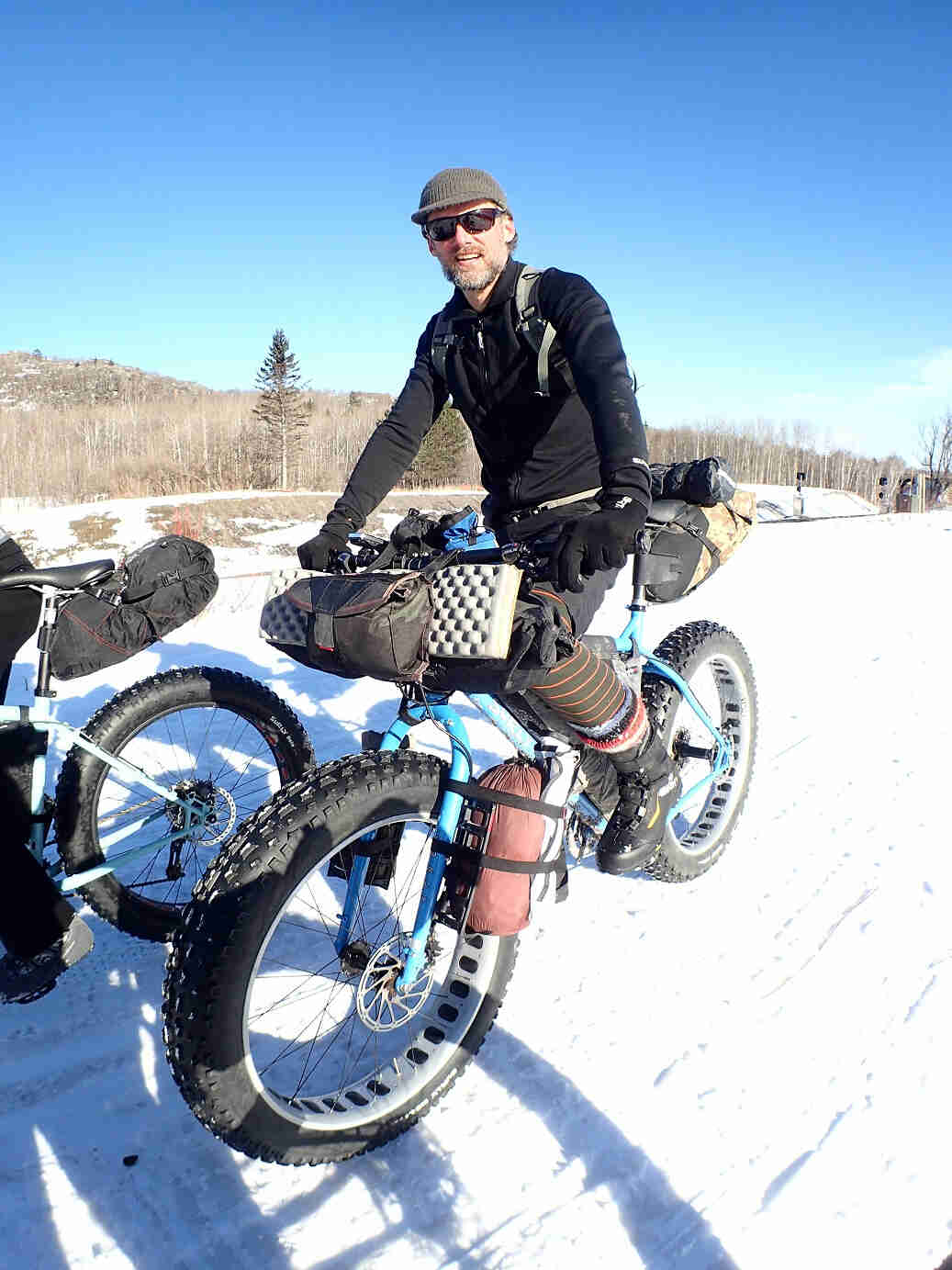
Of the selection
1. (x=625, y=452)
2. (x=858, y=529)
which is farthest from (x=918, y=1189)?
(x=858, y=529)

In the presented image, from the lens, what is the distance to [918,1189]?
2160 mm

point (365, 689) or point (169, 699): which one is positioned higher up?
point (169, 699)

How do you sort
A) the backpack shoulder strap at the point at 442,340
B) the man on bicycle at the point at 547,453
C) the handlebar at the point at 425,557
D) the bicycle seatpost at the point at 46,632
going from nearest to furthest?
the man on bicycle at the point at 547,453, the handlebar at the point at 425,557, the bicycle seatpost at the point at 46,632, the backpack shoulder strap at the point at 442,340

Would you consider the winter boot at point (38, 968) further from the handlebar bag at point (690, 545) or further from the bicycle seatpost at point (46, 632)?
the handlebar bag at point (690, 545)

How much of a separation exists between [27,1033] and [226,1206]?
1.08m

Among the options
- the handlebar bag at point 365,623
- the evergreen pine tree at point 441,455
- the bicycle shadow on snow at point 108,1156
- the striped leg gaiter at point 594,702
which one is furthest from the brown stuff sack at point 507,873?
the evergreen pine tree at point 441,455

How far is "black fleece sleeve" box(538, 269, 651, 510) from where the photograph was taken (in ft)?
8.12

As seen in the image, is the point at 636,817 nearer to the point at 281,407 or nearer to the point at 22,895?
the point at 22,895

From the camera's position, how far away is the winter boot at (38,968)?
2.65 m

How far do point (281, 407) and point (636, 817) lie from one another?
7420cm

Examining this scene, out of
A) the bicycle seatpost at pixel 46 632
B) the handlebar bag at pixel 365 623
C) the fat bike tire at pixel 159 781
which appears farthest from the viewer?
the fat bike tire at pixel 159 781

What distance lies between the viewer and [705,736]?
4.61 metres

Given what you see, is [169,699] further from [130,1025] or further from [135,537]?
[135,537]

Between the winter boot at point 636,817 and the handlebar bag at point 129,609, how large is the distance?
5.68 ft
